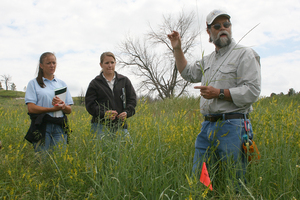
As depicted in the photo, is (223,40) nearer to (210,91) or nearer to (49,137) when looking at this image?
(210,91)

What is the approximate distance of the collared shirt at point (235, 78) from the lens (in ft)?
7.21

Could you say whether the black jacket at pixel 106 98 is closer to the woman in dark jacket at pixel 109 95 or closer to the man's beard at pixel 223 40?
the woman in dark jacket at pixel 109 95

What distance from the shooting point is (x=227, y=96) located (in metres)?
2.23

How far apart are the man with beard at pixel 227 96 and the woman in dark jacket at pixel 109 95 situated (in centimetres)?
138

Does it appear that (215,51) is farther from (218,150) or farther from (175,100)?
(175,100)

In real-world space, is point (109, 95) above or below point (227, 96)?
above

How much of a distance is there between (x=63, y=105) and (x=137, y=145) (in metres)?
1.43

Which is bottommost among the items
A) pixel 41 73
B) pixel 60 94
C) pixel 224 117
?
pixel 224 117

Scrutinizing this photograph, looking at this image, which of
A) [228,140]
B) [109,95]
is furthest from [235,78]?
[109,95]

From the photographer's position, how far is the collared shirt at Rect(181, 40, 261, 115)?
7.21 feet

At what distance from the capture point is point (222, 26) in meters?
2.43

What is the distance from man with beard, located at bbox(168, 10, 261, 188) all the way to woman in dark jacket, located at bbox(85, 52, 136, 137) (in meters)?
1.38

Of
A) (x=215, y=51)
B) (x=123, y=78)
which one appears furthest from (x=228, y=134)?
(x=123, y=78)

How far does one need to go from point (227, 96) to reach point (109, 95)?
1.92 metres
